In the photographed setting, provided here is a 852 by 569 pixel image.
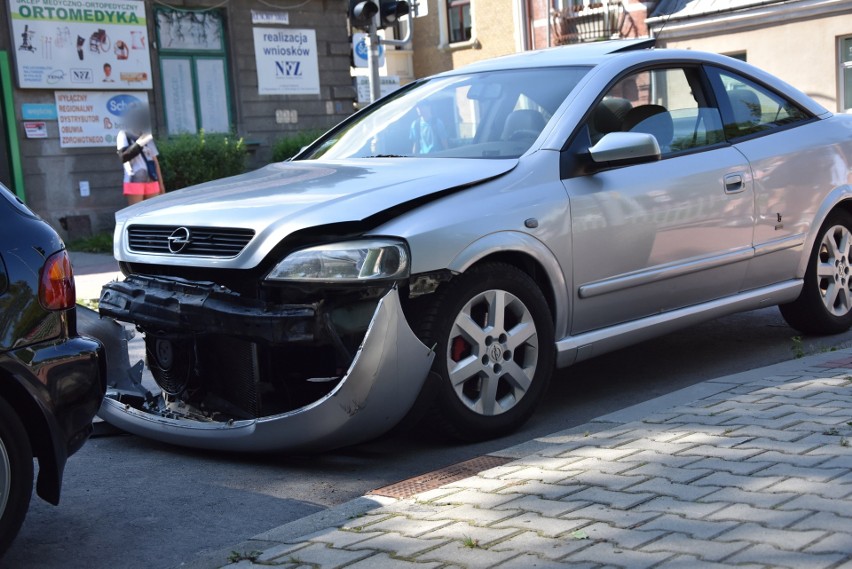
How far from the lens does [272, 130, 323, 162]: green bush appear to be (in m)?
19.7

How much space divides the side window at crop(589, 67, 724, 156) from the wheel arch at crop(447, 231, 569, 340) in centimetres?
76

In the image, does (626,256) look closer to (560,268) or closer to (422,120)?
(560,268)

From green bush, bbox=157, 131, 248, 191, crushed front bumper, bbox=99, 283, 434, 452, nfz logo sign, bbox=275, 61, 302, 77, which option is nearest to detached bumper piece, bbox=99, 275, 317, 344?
crushed front bumper, bbox=99, 283, 434, 452

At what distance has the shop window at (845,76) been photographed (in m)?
27.2

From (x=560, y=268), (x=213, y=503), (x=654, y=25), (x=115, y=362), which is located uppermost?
(x=654, y=25)

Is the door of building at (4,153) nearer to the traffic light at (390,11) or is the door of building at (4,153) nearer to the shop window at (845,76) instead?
the traffic light at (390,11)

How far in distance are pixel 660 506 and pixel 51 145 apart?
15996mm

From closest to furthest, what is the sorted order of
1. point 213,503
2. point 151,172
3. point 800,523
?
1. point 800,523
2. point 213,503
3. point 151,172

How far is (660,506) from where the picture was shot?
3.60m

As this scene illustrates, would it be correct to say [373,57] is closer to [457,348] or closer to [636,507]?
[457,348]

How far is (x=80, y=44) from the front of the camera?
18.1 m

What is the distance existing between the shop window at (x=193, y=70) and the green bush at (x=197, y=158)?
0.97 meters

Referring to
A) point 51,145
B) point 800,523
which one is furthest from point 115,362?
point 51,145

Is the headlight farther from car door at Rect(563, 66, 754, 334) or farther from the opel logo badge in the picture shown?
car door at Rect(563, 66, 754, 334)
